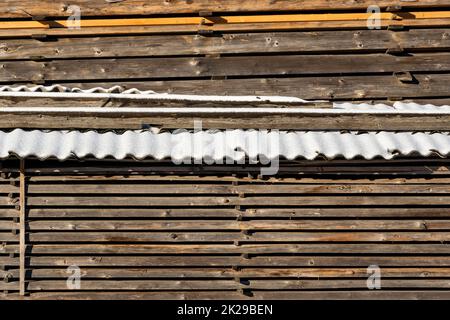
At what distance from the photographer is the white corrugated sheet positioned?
5.77 m

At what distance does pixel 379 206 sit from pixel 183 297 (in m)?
2.63

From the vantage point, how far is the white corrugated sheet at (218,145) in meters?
5.77

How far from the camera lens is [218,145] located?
5996 millimetres

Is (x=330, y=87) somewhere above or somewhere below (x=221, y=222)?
above

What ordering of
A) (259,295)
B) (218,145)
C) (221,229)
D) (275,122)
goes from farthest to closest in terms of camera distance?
1. (259,295)
2. (221,229)
3. (275,122)
4. (218,145)

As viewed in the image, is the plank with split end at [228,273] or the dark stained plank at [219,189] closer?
the dark stained plank at [219,189]

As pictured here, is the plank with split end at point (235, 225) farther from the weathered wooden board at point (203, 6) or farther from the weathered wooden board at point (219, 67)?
the weathered wooden board at point (203, 6)

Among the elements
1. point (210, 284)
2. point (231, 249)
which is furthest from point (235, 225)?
point (210, 284)

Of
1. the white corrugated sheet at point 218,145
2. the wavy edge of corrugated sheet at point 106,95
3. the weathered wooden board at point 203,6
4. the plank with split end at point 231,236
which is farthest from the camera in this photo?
the weathered wooden board at point 203,6

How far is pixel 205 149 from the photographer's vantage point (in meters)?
5.93

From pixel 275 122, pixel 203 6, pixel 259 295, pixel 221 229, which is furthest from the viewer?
pixel 203 6

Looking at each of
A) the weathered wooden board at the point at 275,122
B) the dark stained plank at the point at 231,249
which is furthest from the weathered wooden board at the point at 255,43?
the dark stained plank at the point at 231,249

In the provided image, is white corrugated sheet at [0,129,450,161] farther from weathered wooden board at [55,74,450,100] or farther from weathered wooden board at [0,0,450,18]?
weathered wooden board at [0,0,450,18]

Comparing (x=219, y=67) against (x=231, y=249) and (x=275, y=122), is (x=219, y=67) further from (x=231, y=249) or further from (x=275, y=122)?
(x=231, y=249)
